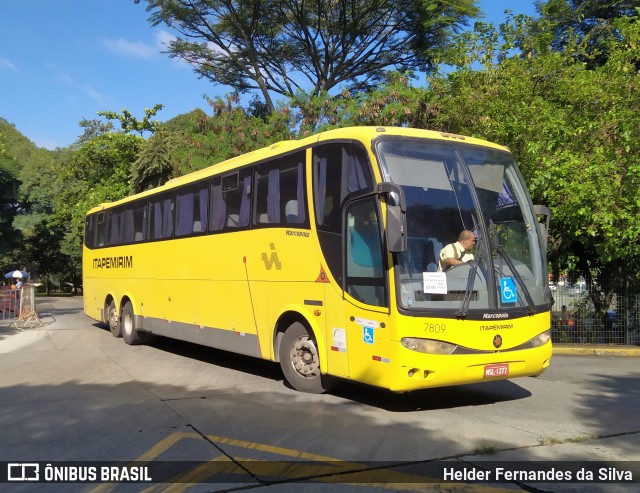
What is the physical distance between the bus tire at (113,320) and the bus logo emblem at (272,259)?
7.78 m

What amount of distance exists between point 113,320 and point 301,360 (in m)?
8.87

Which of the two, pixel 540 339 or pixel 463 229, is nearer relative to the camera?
pixel 463 229

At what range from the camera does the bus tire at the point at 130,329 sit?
13.7m

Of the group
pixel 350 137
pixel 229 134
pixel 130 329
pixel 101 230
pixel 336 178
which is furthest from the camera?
pixel 229 134

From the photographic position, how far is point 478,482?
15.4ft

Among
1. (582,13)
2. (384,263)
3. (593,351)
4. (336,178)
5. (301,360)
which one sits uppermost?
(582,13)

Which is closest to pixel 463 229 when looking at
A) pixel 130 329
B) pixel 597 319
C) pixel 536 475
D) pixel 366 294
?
pixel 366 294

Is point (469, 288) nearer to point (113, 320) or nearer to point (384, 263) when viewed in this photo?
point (384, 263)

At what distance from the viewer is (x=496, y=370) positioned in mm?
6691

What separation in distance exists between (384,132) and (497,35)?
9625 millimetres

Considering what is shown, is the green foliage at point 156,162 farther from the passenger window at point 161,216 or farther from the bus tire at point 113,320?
the passenger window at point 161,216

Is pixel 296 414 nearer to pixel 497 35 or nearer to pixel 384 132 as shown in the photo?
pixel 384 132

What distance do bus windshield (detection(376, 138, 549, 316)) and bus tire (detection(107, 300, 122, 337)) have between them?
10618 mm

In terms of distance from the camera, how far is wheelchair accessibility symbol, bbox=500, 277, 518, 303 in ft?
22.2
